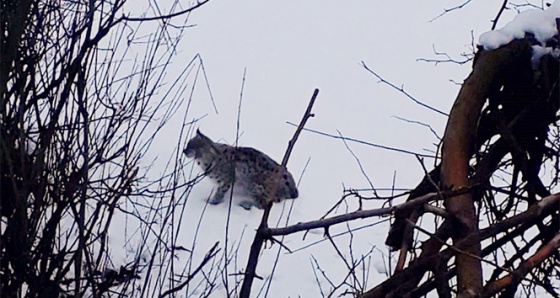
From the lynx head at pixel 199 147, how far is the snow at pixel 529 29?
502cm

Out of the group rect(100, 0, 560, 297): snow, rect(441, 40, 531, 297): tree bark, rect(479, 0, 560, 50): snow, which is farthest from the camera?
rect(100, 0, 560, 297): snow

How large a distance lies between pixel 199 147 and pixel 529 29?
516 centimetres

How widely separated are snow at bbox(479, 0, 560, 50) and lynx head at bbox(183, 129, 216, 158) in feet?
16.5

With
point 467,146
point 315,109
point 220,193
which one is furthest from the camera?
point 315,109

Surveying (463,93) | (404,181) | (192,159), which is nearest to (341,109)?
(404,181)

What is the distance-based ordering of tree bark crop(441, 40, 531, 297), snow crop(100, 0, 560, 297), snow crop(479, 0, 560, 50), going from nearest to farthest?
1. tree bark crop(441, 40, 531, 297)
2. snow crop(479, 0, 560, 50)
3. snow crop(100, 0, 560, 297)

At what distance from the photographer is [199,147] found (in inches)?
266

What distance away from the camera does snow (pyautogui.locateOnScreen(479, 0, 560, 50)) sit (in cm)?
172

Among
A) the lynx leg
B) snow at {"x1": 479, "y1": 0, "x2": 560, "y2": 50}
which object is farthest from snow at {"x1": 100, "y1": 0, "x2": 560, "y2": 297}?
snow at {"x1": 479, "y1": 0, "x2": 560, "y2": 50}

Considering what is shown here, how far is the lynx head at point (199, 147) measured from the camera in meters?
6.72

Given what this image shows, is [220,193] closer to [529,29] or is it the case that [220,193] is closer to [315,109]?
[315,109]

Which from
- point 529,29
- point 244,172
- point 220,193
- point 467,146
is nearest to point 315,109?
point 244,172

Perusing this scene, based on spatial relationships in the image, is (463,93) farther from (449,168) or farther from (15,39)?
(15,39)

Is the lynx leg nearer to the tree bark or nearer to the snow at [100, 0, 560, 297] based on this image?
the snow at [100, 0, 560, 297]
